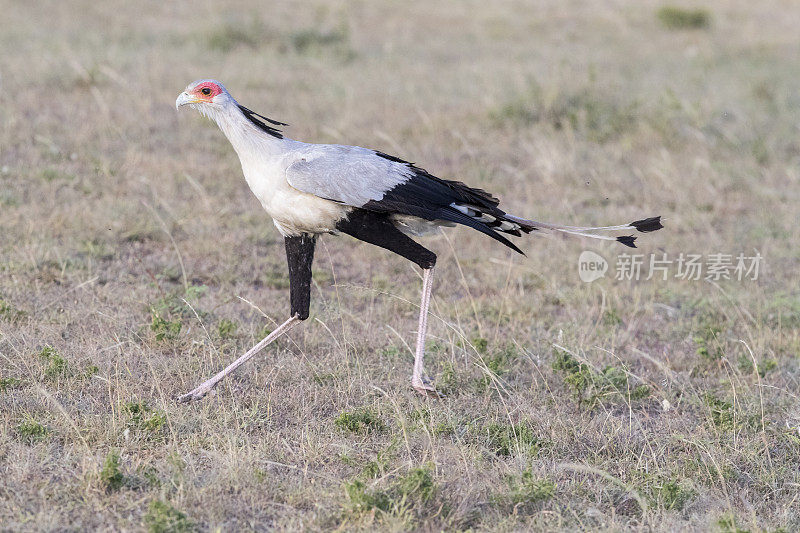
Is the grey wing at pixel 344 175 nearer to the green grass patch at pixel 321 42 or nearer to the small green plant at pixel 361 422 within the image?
the small green plant at pixel 361 422

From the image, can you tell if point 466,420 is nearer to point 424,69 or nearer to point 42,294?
point 42,294

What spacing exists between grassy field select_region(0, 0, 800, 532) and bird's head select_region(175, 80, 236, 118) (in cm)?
107

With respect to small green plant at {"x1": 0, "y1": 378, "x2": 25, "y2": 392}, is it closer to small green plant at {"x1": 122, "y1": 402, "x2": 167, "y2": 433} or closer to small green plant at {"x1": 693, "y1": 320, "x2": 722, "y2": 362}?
small green plant at {"x1": 122, "y1": 402, "x2": 167, "y2": 433}

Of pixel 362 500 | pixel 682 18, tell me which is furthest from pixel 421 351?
pixel 682 18

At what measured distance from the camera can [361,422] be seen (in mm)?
3930

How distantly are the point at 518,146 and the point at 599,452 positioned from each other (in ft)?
17.2

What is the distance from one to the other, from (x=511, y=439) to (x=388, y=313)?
161 centimetres

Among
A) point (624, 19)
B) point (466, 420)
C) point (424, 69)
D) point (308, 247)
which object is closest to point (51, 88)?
point (424, 69)

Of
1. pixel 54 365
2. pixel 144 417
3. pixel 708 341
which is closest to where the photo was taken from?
pixel 144 417

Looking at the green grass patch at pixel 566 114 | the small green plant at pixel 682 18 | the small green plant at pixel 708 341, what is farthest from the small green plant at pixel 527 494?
the small green plant at pixel 682 18

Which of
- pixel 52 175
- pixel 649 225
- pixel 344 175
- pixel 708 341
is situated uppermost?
pixel 344 175

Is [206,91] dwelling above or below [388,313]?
above

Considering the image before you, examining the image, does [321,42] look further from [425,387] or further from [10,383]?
[10,383]

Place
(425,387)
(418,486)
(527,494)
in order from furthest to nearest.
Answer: (425,387) → (527,494) → (418,486)
